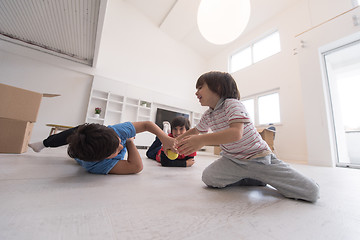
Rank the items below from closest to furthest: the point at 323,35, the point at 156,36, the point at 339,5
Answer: the point at 323,35
the point at 339,5
the point at 156,36

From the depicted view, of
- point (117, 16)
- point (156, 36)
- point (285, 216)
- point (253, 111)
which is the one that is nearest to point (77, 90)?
point (117, 16)

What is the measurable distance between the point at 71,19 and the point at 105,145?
6.01ft

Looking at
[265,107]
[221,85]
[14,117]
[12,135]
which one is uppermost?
[265,107]

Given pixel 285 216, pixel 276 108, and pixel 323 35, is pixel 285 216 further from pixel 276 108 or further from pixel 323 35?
pixel 276 108

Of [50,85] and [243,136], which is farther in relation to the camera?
[50,85]

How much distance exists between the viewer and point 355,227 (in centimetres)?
36

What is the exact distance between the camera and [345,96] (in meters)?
2.14

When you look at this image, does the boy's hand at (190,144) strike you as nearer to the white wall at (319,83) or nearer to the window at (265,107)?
the white wall at (319,83)

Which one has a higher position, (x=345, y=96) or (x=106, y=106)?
(x=345, y=96)

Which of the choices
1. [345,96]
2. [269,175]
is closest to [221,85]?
[269,175]

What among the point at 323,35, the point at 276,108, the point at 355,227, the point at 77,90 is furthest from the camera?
the point at 276,108

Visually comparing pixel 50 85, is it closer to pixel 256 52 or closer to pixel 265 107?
pixel 265 107

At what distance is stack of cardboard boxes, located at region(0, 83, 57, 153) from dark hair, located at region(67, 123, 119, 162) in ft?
A: 3.55

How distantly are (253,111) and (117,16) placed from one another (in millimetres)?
4185
